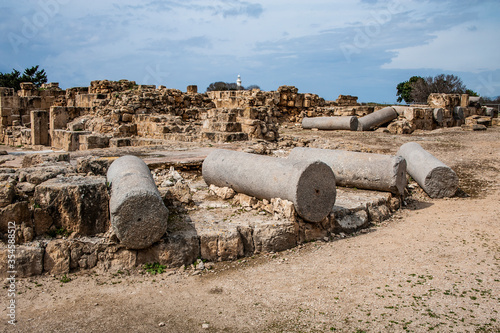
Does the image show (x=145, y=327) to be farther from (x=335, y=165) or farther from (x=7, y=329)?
(x=335, y=165)

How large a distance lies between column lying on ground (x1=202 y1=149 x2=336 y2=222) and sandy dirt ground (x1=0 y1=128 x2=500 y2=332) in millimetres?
597

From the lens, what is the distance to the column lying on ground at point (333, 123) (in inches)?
729

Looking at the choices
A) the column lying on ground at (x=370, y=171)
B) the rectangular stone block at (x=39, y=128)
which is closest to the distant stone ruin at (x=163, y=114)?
the rectangular stone block at (x=39, y=128)

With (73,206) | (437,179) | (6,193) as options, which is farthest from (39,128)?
(437,179)

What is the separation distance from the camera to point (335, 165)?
7953mm

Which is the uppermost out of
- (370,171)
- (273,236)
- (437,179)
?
(370,171)

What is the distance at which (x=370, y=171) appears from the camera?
754 centimetres

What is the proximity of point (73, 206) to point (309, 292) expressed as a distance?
10.1 feet

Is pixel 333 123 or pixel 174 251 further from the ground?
pixel 333 123

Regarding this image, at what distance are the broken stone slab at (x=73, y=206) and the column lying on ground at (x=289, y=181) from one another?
2289mm

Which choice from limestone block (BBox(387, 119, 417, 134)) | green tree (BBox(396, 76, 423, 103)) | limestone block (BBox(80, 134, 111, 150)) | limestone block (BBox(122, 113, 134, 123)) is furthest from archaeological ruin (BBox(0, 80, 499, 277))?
green tree (BBox(396, 76, 423, 103))

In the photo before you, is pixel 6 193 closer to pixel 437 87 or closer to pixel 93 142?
pixel 93 142

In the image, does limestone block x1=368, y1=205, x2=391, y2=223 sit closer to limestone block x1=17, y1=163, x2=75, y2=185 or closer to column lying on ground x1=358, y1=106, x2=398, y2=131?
limestone block x1=17, y1=163, x2=75, y2=185

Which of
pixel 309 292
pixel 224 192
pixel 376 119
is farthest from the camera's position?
pixel 376 119
